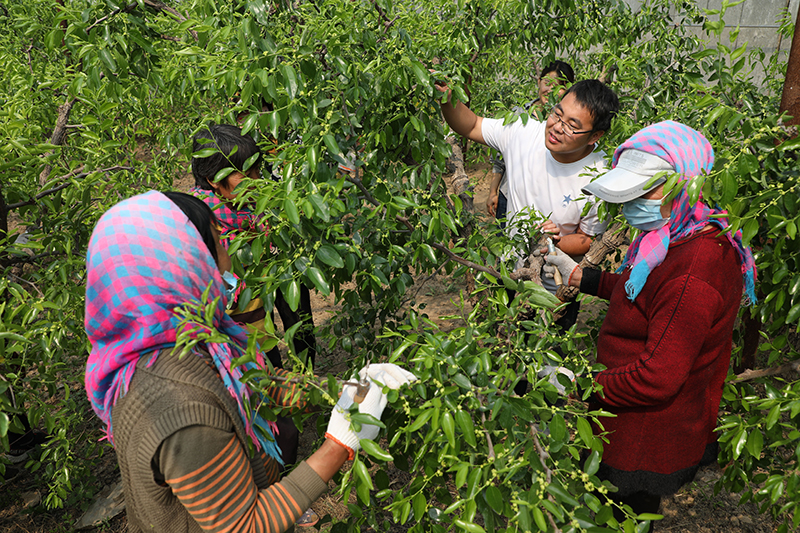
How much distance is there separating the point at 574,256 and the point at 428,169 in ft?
3.49

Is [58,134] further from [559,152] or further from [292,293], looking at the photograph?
[559,152]

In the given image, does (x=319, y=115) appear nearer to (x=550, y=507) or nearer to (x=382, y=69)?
(x=382, y=69)

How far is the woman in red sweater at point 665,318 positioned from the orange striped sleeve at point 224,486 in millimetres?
1109

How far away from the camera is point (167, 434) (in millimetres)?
1172

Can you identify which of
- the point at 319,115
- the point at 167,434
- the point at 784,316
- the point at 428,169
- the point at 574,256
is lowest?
the point at 574,256

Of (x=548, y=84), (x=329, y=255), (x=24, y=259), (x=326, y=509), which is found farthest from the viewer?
(x=548, y=84)

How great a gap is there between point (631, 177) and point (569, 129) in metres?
A: 0.79

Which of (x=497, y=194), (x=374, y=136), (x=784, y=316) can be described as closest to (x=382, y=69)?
(x=374, y=136)

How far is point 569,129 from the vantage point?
239cm

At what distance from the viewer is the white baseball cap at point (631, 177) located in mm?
1656

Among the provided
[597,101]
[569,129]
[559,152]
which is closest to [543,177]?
[559,152]

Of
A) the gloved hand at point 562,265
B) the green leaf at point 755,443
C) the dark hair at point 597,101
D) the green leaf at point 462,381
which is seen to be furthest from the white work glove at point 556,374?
the dark hair at point 597,101

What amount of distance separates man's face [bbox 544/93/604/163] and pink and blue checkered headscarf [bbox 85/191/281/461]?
175 centimetres

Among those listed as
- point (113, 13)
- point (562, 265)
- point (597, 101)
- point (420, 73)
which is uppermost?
point (113, 13)
